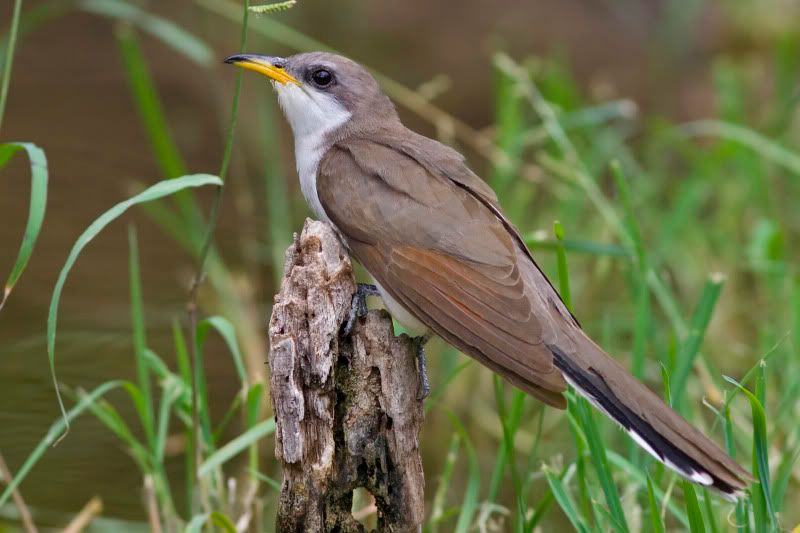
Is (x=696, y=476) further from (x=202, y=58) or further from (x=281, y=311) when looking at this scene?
(x=202, y=58)

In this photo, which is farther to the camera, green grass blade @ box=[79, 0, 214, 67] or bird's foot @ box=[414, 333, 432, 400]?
green grass blade @ box=[79, 0, 214, 67]

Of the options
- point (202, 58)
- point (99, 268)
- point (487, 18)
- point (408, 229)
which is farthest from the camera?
point (487, 18)

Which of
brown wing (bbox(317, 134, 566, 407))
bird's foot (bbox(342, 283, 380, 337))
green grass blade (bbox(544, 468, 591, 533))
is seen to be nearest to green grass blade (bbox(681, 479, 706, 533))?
green grass blade (bbox(544, 468, 591, 533))

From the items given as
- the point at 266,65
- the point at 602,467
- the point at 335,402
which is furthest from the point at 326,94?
the point at 602,467

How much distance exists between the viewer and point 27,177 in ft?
29.3

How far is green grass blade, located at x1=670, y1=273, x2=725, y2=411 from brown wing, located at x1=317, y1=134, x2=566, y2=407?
0.63 metres

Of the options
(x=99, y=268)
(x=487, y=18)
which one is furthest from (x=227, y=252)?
(x=487, y=18)

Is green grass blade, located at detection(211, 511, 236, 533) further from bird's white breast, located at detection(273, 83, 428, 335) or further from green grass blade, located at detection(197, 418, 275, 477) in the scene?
bird's white breast, located at detection(273, 83, 428, 335)

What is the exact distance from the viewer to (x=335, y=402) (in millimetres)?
3426

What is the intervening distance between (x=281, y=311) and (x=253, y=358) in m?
3.24

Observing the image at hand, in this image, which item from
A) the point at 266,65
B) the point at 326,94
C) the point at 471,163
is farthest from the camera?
the point at 471,163

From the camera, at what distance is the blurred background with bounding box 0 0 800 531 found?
566 centimetres

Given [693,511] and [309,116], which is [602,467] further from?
[309,116]

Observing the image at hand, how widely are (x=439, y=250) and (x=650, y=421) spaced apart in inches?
35.3
